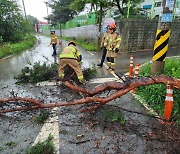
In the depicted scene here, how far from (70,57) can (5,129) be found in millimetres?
2719

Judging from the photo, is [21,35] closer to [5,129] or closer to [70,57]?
[70,57]

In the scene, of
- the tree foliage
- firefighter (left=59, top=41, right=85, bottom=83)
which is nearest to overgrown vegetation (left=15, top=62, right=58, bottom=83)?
firefighter (left=59, top=41, right=85, bottom=83)

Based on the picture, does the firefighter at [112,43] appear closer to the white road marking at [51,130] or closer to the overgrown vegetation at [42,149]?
the white road marking at [51,130]

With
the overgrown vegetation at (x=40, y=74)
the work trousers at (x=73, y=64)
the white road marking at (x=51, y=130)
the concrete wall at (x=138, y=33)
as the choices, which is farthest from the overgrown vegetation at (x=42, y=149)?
the concrete wall at (x=138, y=33)

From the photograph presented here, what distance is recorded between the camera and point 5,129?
3.71 m

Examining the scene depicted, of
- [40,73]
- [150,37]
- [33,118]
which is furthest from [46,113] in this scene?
[150,37]

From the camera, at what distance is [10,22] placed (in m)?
19.3

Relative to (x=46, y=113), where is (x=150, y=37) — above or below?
above

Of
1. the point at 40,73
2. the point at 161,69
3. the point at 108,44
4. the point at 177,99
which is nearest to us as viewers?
the point at 177,99

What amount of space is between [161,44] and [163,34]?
0.89ft

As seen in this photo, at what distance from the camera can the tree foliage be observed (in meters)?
18.5

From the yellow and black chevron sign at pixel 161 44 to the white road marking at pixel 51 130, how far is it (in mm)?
3195

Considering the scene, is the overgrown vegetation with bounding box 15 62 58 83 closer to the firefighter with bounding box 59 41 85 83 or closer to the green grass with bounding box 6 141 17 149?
the firefighter with bounding box 59 41 85 83

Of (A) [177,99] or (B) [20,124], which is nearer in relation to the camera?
(B) [20,124]
